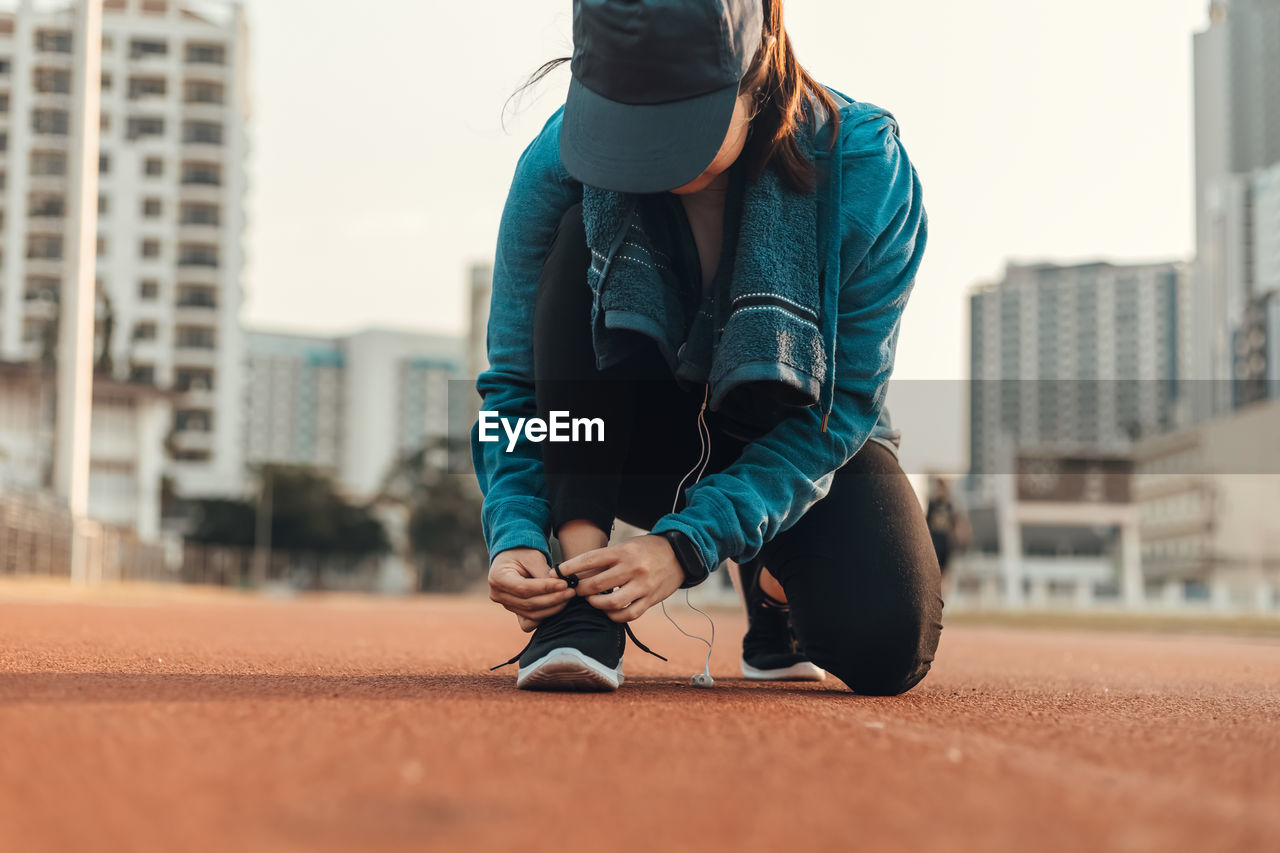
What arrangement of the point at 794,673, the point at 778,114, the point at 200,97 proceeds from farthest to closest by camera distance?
1. the point at 200,97
2. the point at 794,673
3. the point at 778,114

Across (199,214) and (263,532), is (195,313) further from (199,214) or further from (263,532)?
(263,532)

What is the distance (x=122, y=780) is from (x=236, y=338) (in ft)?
188

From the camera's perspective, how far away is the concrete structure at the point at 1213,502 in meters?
49.2

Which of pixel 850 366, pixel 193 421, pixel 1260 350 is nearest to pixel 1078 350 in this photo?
pixel 1260 350

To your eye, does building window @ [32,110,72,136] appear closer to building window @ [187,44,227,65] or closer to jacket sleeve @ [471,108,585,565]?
building window @ [187,44,227,65]

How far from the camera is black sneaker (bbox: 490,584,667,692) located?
77.8 inches

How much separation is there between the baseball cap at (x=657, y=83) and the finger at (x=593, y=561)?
0.56m

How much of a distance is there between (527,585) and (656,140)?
72 cm

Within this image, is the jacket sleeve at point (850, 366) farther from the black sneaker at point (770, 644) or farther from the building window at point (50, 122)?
the building window at point (50, 122)

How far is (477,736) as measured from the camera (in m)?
1.42

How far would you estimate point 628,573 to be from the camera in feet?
6.44

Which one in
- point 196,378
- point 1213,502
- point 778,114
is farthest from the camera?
point 196,378

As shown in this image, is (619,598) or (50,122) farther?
(50,122)

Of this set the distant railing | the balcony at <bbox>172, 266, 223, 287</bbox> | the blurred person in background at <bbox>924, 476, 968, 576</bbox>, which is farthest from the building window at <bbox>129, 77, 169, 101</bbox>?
the blurred person in background at <bbox>924, 476, 968, 576</bbox>
